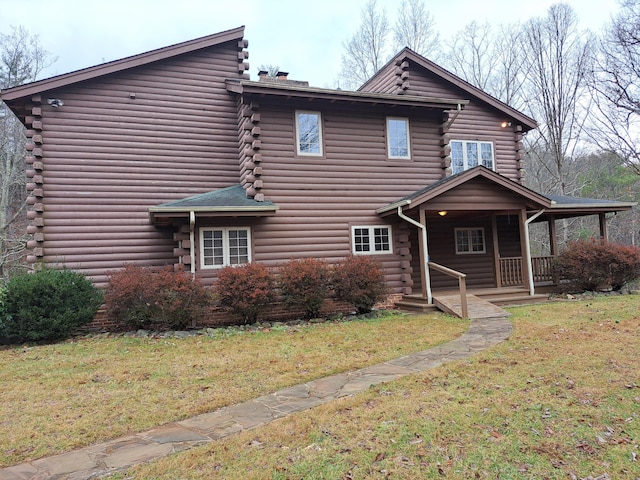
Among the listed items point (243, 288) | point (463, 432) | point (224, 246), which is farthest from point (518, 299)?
point (463, 432)

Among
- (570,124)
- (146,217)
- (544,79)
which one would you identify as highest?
(544,79)

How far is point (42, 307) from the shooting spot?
8969 mm

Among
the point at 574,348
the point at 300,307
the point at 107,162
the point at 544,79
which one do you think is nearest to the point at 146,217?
the point at 107,162

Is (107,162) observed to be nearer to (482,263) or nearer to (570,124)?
(482,263)

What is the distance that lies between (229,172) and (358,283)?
18.2 feet

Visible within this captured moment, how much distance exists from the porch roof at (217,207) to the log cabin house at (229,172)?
0.05 meters

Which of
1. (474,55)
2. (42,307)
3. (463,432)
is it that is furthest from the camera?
(474,55)

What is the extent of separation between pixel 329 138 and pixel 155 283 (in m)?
6.45

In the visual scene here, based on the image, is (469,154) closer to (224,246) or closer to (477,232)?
(477,232)

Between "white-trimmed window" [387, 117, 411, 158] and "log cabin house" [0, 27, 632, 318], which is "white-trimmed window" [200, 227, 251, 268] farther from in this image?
"white-trimmed window" [387, 117, 411, 158]

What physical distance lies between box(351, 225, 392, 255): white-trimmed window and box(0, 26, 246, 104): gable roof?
24.2 ft

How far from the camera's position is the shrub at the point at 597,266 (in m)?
13.3

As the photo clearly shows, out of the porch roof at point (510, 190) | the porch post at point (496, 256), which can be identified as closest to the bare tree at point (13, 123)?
the porch roof at point (510, 190)

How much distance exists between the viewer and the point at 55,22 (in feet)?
107
